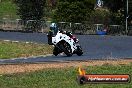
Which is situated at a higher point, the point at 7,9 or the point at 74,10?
the point at 74,10

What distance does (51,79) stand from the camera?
15.2 m

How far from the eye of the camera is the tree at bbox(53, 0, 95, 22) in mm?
48750

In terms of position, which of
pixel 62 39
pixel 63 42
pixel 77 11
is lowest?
pixel 63 42

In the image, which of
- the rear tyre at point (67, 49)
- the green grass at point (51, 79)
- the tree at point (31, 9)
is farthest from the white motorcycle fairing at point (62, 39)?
the tree at point (31, 9)

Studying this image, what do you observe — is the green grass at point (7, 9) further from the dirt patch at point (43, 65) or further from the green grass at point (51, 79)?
the green grass at point (51, 79)

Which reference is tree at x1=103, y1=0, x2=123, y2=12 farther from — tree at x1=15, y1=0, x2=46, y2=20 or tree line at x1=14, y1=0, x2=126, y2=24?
tree at x1=15, y1=0, x2=46, y2=20

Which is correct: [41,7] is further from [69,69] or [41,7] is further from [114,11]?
[69,69]

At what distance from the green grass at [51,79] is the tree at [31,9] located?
34214mm

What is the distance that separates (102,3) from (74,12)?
18.1 feet

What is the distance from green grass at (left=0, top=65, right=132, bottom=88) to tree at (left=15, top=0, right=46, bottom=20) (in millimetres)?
34214

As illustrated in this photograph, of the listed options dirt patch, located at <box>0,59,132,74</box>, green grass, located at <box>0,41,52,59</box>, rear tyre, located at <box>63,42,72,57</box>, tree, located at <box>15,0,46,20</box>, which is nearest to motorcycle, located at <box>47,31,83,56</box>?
rear tyre, located at <box>63,42,72,57</box>

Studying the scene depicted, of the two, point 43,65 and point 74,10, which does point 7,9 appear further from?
point 43,65

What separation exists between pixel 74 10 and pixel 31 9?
20.6ft

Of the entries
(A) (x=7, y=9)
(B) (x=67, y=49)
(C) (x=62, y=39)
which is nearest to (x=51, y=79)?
(C) (x=62, y=39)
